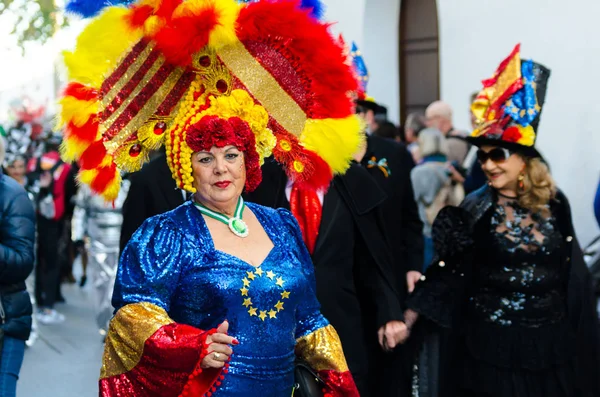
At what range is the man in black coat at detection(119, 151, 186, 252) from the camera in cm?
489

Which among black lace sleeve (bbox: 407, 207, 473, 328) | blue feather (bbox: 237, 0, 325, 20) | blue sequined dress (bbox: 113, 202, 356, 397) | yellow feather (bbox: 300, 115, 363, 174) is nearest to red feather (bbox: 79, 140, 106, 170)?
blue sequined dress (bbox: 113, 202, 356, 397)

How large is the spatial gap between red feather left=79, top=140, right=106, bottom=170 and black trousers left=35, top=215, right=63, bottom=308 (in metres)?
7.56

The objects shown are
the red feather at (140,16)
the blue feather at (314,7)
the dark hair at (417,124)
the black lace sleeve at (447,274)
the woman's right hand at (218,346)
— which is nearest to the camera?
the woman's right hand at (218,346)

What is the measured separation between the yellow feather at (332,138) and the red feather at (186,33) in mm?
630

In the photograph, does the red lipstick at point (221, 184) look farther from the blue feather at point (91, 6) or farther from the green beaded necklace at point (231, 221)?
the blue feather at point (91, 6)

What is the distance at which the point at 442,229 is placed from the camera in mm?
5324

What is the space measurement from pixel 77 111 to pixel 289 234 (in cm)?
92

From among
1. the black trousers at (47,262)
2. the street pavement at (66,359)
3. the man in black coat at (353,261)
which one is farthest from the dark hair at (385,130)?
the black trousers at (47,262)

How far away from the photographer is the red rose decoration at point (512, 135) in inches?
206

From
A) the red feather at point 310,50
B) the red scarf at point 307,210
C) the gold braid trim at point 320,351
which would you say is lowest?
the gold braid trim at point 320,351

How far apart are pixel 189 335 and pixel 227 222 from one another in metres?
0.50

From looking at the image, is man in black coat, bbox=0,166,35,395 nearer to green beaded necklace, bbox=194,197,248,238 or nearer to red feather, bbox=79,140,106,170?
red feather, bbox=79,140,106,170

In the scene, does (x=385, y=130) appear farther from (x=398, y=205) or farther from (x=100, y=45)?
(x=100, y=45)

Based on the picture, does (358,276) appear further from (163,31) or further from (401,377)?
(163,31)
